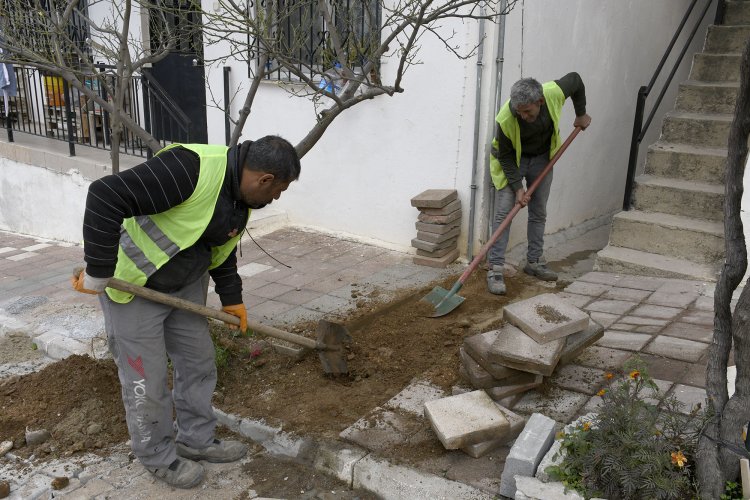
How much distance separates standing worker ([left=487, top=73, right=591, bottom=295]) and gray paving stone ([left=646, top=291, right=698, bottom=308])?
962 millimetres

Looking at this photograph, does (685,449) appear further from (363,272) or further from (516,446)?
(363,272)

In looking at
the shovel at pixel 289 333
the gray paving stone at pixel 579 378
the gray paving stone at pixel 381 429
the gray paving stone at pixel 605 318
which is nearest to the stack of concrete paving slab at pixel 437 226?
the gray paving stone at pixel 605 318

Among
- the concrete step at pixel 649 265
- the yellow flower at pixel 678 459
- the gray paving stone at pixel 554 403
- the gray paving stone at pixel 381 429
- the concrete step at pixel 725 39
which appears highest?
the concrete step at pixel 725 39

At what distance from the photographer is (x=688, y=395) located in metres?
3.28

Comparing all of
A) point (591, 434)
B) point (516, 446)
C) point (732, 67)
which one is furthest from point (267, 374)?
point (732, 67)

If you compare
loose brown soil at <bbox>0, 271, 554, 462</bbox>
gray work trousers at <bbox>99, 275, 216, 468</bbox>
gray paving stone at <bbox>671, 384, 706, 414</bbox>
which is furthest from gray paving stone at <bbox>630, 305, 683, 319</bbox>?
gray work trousers at <bbox>99, 275, 216, 468</bbox>

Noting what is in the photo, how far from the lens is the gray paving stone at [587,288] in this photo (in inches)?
199

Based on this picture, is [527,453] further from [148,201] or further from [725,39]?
[725,39]

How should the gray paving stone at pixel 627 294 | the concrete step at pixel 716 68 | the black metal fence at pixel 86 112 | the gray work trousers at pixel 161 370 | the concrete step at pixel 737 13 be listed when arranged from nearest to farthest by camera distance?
the gray work trousers at pixel 161 370
the gray paving stone at pixel 627 294
the concrete step at pixel 716 68
the concrete step at pixel 737 13
the black metal fence at pixel 86 112

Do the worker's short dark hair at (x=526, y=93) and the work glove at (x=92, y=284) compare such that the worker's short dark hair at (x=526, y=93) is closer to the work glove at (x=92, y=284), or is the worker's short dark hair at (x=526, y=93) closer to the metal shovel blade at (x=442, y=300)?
the metal shovel blade at (x=442, y=300)

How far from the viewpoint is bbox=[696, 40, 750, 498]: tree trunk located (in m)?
2.26

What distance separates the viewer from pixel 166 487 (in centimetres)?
313

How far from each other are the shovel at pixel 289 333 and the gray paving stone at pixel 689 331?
2.11 m

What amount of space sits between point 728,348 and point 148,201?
2377 mm
